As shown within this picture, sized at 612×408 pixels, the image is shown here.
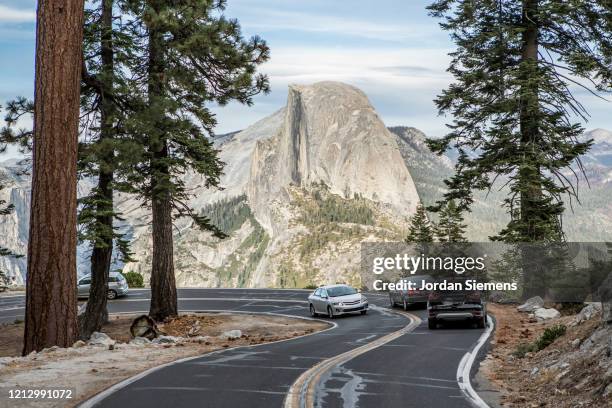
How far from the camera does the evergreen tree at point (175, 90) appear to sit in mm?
19828

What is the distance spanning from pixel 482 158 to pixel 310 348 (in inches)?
633

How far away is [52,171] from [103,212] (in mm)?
10731

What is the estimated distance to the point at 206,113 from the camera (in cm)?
2611

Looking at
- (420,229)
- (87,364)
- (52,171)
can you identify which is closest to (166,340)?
(87,364)

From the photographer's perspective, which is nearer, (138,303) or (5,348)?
(5,348)

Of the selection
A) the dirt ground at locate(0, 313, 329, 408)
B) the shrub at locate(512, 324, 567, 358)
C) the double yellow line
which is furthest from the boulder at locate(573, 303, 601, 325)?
the dirt ground at locate(0, 313, 329, 408)

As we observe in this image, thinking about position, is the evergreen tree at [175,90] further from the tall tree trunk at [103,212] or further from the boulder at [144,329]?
the boulder at [144,329]

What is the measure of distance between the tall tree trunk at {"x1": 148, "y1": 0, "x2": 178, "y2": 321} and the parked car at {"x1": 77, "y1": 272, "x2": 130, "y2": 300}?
18.2 m

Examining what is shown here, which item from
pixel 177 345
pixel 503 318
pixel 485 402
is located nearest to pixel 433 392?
pixel 485 402

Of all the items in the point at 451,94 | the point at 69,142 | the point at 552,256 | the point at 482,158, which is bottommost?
the point at 552,256

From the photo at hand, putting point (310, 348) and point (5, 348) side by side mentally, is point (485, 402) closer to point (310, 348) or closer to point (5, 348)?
point (310, 348)

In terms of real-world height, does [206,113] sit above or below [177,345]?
above

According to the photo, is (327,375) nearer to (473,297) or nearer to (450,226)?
(473,297)

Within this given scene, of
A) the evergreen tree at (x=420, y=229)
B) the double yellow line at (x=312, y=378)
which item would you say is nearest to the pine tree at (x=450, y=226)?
the evergreen tree at (x=420, y=229)
